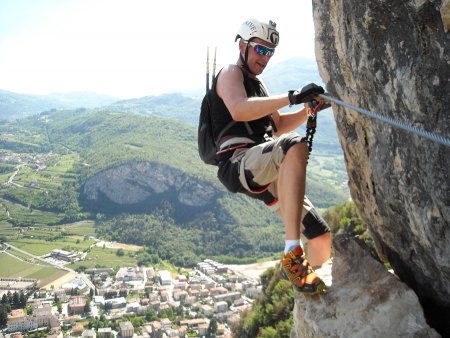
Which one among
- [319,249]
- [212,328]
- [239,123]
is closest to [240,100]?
[239,123]

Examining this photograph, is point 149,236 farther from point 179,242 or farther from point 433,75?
point 433,75

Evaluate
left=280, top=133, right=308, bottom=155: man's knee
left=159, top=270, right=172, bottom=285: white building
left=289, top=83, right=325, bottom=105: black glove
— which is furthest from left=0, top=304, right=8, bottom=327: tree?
left=289, top=83, right=325, bottom=105: black glove

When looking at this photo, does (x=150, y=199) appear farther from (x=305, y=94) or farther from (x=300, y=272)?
(x=305, y=94)

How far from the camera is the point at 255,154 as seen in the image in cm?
427

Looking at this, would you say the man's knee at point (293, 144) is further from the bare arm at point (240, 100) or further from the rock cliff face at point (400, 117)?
the rock cliff face at point (400, 117)

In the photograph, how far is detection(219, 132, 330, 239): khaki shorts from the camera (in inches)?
163

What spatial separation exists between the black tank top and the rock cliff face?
2.27ft

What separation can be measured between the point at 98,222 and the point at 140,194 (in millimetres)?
16935

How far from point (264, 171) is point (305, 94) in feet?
Answer: 2.72

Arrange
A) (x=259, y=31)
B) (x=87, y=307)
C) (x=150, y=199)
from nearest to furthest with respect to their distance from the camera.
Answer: (x=259, y=31)
(x=87, y=307)
(x=150, y=199)

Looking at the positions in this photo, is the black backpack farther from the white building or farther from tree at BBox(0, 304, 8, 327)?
the white building

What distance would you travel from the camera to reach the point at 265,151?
4211 millimetres

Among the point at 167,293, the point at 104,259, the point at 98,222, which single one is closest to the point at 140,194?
the point at 98,222

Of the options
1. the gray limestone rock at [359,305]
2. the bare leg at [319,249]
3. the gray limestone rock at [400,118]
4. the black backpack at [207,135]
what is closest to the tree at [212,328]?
the bare leg at [319,249]
